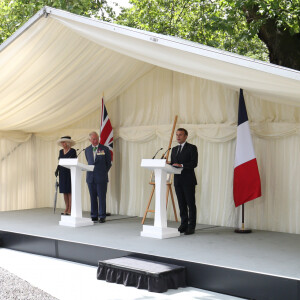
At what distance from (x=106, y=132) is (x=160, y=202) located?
2682mm

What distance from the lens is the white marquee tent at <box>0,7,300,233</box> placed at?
5.83 metres

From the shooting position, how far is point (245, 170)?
6.97m

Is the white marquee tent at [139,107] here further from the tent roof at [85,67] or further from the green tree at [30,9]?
the green tree at [30,9]

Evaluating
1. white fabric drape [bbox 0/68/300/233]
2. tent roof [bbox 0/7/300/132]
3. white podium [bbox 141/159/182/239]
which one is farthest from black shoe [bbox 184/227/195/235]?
tent roof [bbox 0/7/300/132]

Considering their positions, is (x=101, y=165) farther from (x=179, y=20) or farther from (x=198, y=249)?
(x=179, y=20)

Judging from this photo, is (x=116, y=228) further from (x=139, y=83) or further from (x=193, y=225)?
(x=139, y=83)

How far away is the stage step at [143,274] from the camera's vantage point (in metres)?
4.81

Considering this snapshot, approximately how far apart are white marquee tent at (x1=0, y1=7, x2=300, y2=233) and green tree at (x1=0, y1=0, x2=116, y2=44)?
2638mm

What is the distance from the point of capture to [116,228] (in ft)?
24.6

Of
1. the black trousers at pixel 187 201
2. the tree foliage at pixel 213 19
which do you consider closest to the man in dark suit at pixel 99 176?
the black trousers at pixel 187 201

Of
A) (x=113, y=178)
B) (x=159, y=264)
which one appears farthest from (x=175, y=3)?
(x=159, y=264)

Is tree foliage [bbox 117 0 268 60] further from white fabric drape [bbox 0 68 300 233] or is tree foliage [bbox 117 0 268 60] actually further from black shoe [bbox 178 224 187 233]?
black shoe [bbox 178 224 187 233]

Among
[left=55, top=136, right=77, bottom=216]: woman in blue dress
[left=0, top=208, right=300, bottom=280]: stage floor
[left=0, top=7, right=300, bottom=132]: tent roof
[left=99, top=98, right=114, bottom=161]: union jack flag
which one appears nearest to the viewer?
[left=0, top=208, right=300, bottom=280]: stage floor


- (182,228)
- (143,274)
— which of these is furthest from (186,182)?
(143,274)
